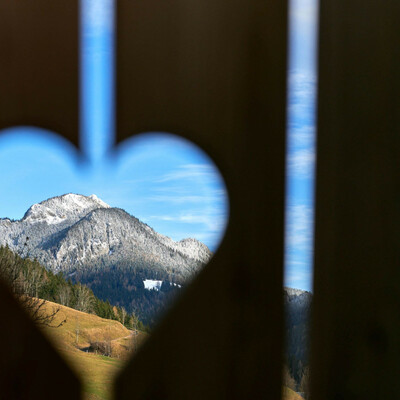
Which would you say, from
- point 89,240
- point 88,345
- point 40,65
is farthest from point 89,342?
point 40,65

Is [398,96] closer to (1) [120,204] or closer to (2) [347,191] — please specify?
(2) [347,191]

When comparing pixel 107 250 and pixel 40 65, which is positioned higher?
pixel 40 65

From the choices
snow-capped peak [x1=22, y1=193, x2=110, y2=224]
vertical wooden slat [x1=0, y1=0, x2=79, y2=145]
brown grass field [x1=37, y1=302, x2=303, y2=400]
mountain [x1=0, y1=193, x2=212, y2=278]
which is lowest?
brown grass field [x1=37, y1=302, x2=303, y2=400]

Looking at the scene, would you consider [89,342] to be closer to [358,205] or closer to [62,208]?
[62,208]

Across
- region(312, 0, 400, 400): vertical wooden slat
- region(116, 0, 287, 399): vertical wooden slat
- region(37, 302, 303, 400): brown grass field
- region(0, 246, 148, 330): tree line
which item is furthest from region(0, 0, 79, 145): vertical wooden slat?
region(312, 0, 400, 400): vertical wooden slat

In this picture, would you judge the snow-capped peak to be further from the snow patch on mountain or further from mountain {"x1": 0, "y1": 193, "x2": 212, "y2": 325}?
the snow patch on mountain

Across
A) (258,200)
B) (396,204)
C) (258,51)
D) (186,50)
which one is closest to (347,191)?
(396,204)
